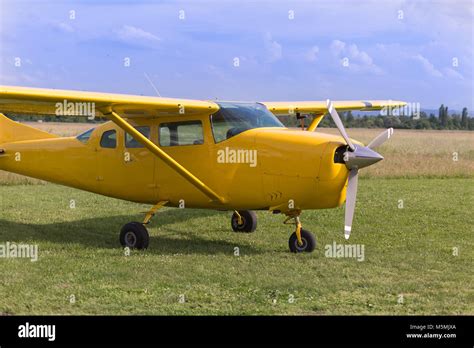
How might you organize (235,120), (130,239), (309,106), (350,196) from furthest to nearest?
(309,106), (130,239), (235,120), (350,196)

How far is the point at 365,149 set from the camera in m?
8.84

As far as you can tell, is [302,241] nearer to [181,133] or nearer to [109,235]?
[181,133]

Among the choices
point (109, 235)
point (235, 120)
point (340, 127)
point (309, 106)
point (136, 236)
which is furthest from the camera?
point (309, 106)

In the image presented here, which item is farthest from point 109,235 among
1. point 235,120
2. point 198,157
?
point 235,120

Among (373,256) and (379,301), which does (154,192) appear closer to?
(373,256)

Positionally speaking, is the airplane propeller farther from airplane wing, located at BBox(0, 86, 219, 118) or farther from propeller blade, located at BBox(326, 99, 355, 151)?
airplane wing, located at BBox(0, 86, 219, 118)

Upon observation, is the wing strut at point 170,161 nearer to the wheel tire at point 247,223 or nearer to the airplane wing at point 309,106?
the wheel tire at point 247,223

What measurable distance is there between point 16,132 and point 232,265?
631cm

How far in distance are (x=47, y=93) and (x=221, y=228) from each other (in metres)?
4.94

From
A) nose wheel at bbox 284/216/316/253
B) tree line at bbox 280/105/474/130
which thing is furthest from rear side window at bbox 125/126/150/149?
tree line at bbox 280/105/474/130

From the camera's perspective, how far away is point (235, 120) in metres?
9.91

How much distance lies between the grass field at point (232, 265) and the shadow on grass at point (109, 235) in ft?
0.07

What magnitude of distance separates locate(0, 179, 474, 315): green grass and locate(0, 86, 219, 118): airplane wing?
2.29 metres
